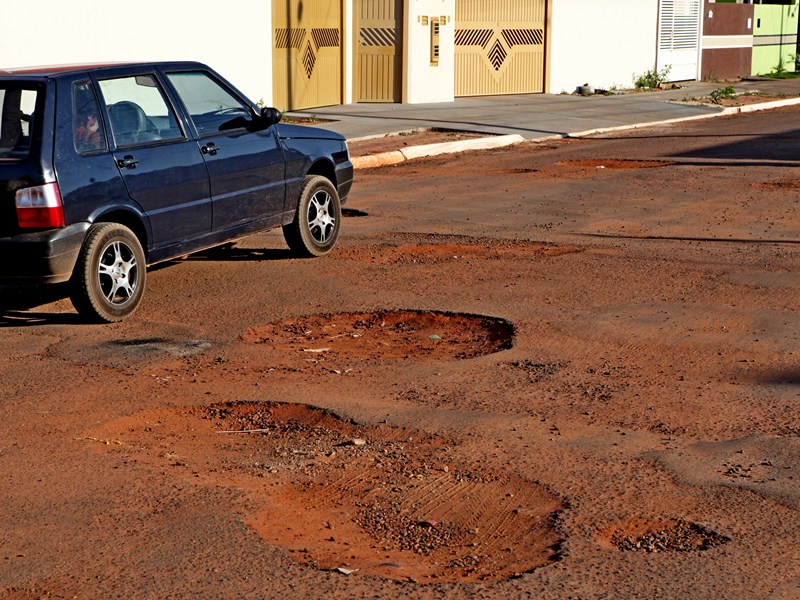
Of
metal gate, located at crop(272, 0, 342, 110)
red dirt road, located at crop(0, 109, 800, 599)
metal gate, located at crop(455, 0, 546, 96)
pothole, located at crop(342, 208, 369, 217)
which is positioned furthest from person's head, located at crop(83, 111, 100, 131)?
metal gate, located at crop(455, 0, 546, 96)

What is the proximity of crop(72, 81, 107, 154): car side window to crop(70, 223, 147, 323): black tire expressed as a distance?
546mm

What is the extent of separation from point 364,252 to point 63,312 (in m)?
3.06

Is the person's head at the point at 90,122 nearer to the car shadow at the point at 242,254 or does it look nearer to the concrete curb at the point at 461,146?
the car shadow at the point at 242,254

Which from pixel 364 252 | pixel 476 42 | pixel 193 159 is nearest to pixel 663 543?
pixel 193 159

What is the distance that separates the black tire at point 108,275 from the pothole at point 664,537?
15.0 ft

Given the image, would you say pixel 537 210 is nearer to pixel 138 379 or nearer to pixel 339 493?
pixel 138 379

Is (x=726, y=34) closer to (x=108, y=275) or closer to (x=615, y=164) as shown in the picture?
(x=615, y=164)

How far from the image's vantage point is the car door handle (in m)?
8.41

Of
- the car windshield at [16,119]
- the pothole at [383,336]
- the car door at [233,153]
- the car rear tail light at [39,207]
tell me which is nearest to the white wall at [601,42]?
the car door at [233,153]

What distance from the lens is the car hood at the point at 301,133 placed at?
1024 centimetres

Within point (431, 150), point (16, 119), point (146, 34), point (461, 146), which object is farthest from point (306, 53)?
point (16, 119)

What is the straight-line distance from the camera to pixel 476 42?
29781 millimetres

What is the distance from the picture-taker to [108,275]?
8438mm

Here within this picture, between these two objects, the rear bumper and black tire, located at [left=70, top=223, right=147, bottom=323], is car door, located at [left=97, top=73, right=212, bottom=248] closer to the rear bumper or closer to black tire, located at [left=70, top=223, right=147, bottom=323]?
black tire, located at [left=70, top=223, right=147, bottom=323]
